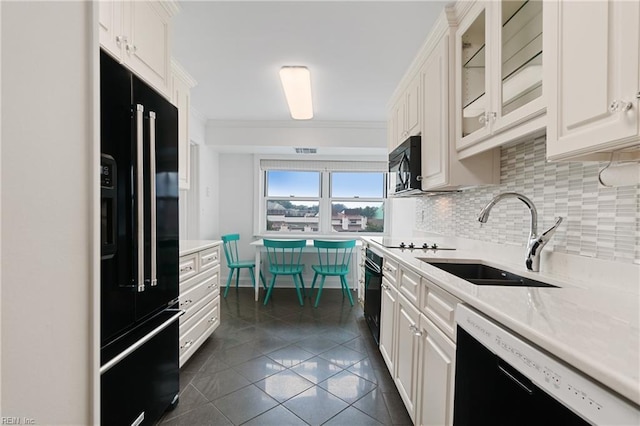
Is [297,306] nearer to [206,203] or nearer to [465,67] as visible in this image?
[206,203]

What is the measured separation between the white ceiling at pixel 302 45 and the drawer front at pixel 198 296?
1.79 meters

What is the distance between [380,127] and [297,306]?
2.62m

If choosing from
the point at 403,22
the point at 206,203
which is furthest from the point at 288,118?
the point at 403,22

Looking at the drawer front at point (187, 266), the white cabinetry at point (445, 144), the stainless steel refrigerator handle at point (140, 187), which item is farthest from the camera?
the drawer front at point (187, 266)

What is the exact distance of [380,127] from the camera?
4074 millimetres

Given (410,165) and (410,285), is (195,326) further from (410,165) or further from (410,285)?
(410,165)

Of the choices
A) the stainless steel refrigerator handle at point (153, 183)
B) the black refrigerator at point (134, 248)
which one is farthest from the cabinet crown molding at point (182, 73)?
the stainless steel refrigerator handle at point (153, 183)

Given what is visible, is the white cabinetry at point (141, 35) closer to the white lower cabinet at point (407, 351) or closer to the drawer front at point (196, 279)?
the drawer front at point (196, 279)

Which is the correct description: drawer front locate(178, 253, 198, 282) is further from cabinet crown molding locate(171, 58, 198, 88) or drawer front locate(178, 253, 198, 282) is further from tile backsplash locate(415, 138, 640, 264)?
tile backsplash locate(415, 138, 640, 264)

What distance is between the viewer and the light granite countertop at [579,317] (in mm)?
541

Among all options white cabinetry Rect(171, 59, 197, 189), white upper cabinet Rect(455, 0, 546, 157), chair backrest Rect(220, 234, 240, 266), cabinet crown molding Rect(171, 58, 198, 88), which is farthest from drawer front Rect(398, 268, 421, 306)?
chair backrest Rect(220, 234, 240, 266)

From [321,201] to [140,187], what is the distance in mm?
3636

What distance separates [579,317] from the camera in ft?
2.58

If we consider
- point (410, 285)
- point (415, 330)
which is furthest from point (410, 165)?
point (415, 330)
